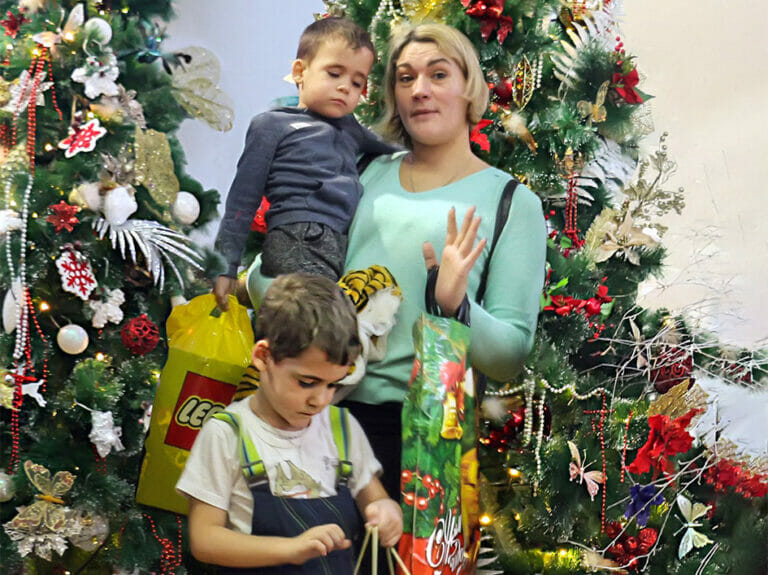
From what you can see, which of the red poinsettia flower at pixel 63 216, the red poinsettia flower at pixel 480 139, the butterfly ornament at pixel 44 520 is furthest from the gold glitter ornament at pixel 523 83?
the butterfly ornament at pixel 44 520

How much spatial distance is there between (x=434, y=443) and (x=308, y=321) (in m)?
0.23

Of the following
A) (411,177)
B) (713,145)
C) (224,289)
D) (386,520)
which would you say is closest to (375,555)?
(386,520)

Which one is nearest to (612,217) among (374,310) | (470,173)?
(470,173)

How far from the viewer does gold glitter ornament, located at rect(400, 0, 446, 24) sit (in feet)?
6.00

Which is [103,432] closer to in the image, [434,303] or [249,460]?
[249,460]

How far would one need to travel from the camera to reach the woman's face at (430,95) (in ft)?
5.03

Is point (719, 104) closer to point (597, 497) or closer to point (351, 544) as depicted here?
point (597, 497)

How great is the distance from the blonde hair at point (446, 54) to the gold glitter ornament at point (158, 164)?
36 cm

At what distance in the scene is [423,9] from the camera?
1838 millimetres

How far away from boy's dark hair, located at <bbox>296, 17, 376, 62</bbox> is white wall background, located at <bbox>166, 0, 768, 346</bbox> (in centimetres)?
118

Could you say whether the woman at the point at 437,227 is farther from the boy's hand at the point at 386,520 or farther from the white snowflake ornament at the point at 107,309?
the white snowflake ornament at the point at 107,309

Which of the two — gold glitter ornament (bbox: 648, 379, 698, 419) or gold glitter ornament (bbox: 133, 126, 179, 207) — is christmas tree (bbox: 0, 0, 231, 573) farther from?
gold glitter ornament (bbox: 648, 379, 698, 419)

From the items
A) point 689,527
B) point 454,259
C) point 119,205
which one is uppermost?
point 454,259

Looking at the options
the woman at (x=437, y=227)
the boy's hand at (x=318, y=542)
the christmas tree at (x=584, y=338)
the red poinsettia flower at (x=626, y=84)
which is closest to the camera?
the boy's hand at (x=318, y=542)
